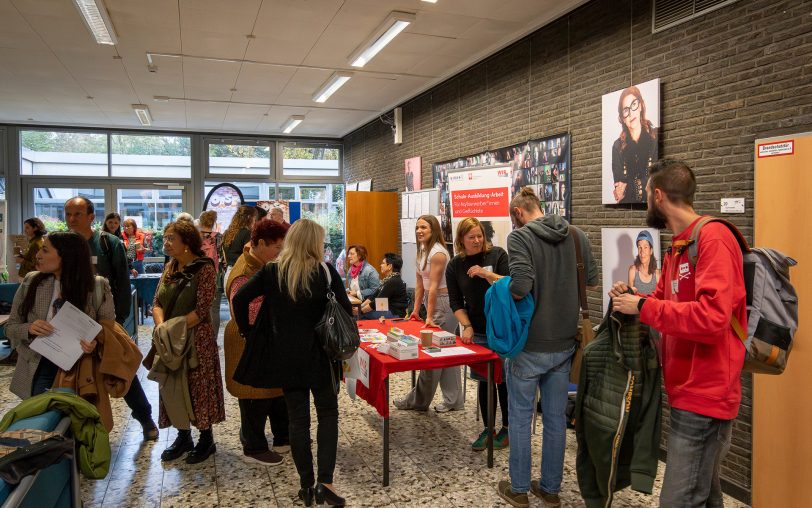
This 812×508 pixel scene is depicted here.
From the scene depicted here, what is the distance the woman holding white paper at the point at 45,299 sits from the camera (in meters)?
2.83

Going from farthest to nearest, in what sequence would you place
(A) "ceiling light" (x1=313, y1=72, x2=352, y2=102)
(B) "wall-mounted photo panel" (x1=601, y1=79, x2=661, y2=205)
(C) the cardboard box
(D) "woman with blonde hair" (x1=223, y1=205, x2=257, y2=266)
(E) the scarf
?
(A) "ceiling light" (x1=313, y1=72, x2=352, y2=102), (E) the scarf, (D) "woman with blonde hair" (x1=223, y1=205, x2=257, y2=266), (B) "wall-mounted photo panel" (x1=601, y1=79, x2=661, y2=205), (C) the cardboard box

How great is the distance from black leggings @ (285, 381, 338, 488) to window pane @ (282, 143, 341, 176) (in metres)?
9.26

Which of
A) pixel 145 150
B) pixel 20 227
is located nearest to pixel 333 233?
pixel 145 150

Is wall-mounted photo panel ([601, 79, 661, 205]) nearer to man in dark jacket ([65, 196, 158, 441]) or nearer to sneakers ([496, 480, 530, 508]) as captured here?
sneakers ([496, 480, 530, 508])

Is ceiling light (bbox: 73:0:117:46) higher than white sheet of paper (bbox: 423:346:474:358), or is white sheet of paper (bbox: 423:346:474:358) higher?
ceiling light (bbox: 73:0:117:46)

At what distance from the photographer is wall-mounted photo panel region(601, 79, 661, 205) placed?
12.8ft

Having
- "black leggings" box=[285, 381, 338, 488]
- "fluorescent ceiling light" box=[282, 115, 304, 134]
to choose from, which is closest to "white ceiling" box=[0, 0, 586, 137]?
"fluorescent ceiling light" box=[282, 115, 304, 134]

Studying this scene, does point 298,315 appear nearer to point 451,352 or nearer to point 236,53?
point 451,352

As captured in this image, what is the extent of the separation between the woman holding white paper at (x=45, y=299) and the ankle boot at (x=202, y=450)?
993mm

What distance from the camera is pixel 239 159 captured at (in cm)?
1134

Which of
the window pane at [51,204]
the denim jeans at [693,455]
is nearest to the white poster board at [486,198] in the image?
the denim jeans at [693,455]

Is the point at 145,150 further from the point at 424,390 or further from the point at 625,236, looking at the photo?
the point at 625,236

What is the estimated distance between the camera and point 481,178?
5.87 meters

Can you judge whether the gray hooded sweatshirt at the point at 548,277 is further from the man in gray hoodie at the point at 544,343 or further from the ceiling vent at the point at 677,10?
the ceiling vent at the point at 677,10
